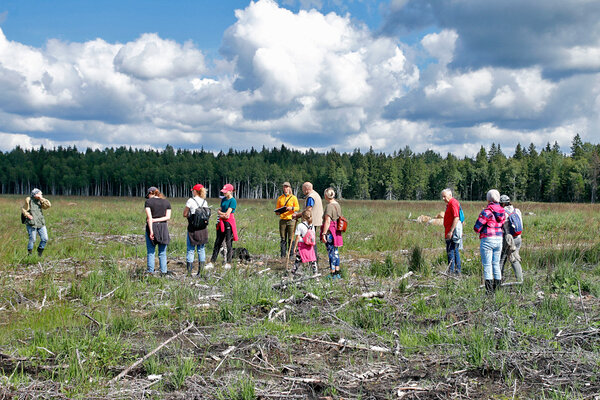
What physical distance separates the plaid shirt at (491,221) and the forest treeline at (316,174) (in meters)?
87.4

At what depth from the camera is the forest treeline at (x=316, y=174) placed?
Result: 9056 cm

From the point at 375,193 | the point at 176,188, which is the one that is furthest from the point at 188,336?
the point at 176,188

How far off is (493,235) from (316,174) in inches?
4234

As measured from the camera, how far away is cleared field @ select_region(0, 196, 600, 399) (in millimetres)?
3928

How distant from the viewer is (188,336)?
5195 mm

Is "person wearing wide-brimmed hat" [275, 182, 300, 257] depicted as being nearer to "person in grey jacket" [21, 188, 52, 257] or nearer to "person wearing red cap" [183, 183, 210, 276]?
"person wearing red cap" [183, 183, 210, 276]

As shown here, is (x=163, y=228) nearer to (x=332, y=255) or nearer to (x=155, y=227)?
(x=155, y=227)

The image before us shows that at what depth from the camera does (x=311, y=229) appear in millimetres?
8898

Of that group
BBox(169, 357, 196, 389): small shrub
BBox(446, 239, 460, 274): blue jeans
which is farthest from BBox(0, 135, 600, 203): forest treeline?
BBox(169, 357, 196, 389): small shrub

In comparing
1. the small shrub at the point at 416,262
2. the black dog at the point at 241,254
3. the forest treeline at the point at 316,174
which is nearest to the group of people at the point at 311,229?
the black dog at the point at 241,254

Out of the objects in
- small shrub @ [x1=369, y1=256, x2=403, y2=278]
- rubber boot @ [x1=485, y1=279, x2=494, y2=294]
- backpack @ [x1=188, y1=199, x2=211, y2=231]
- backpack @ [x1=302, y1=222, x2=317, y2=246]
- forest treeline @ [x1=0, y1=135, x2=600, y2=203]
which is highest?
forest treeline @ [x1=0, y1=135, x2=600, y2=203]

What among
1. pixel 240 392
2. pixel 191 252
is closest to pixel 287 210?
pixel 191 252

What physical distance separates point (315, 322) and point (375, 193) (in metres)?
104

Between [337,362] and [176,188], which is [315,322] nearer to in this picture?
[337,362]
